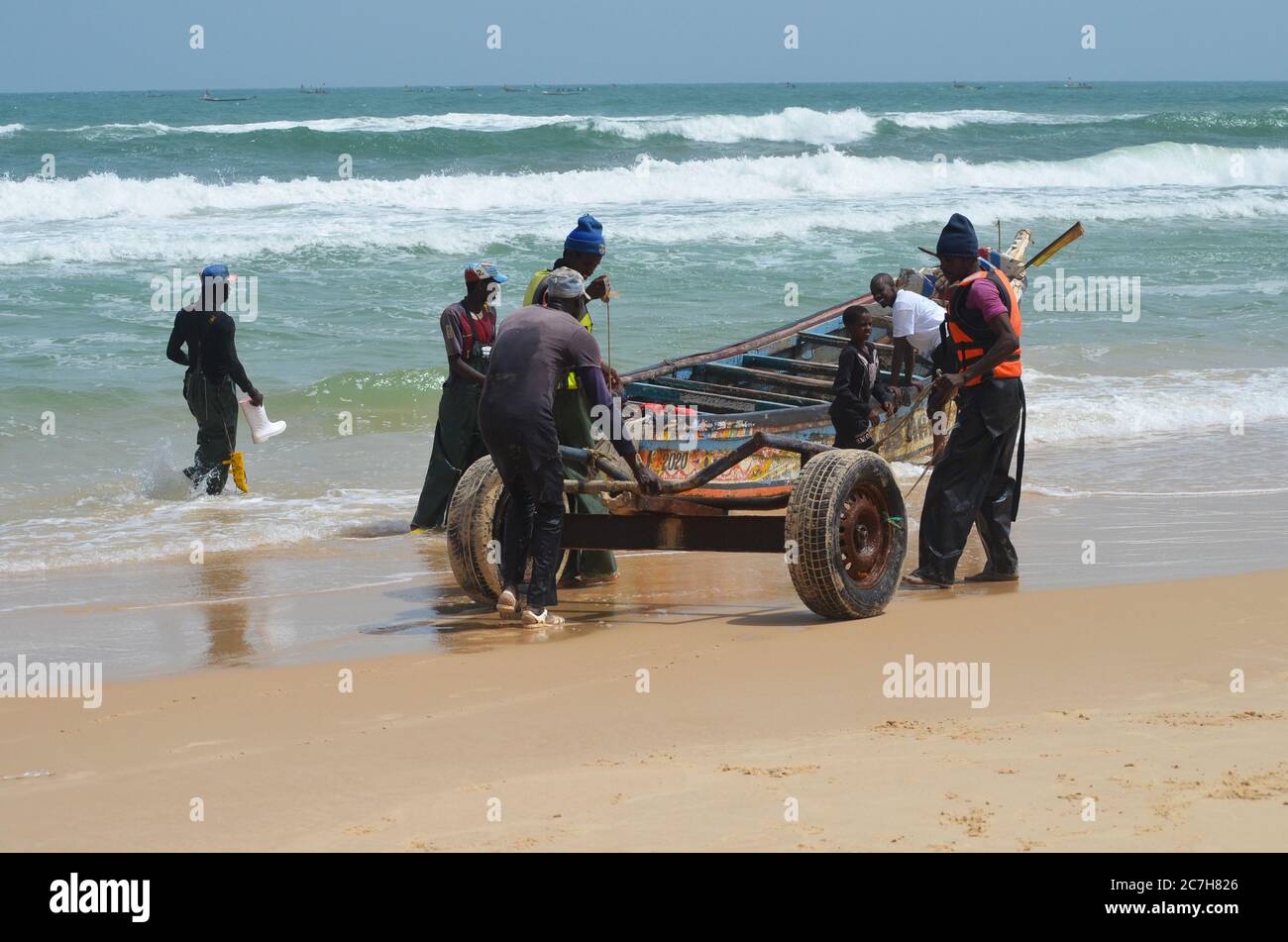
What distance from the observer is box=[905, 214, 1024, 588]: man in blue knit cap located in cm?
744

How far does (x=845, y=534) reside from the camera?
6922mm

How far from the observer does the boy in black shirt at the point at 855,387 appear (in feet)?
28.5

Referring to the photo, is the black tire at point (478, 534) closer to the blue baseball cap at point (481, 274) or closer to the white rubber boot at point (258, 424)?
the blue baseball cap at point (481, 274)

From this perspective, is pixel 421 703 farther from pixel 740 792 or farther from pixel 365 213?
pixel 365 213

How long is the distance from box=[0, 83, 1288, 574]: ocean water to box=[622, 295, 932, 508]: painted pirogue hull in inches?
67.4

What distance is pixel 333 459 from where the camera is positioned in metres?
12.1

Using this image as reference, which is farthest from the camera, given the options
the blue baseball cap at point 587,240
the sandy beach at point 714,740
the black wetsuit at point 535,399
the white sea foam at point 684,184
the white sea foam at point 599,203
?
the white sea foam at point 684,184

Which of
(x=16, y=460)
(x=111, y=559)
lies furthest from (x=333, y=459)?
(x=111, y=559)

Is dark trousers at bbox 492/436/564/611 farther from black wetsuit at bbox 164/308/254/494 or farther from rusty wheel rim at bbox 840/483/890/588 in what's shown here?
black wetsuit at bbox 164/308/254/494

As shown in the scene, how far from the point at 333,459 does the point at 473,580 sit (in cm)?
504

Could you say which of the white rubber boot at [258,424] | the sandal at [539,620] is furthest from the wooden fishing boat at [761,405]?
the white rubber boot at [258,424]

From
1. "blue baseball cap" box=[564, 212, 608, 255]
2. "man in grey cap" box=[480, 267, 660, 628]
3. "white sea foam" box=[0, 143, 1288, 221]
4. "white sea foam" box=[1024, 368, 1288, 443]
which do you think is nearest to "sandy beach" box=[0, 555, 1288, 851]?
"man in grey cap" box=[480, 267, 660, 628]

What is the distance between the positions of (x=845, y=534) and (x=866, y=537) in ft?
0.77

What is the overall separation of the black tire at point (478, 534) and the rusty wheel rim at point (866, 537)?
1.66 m
